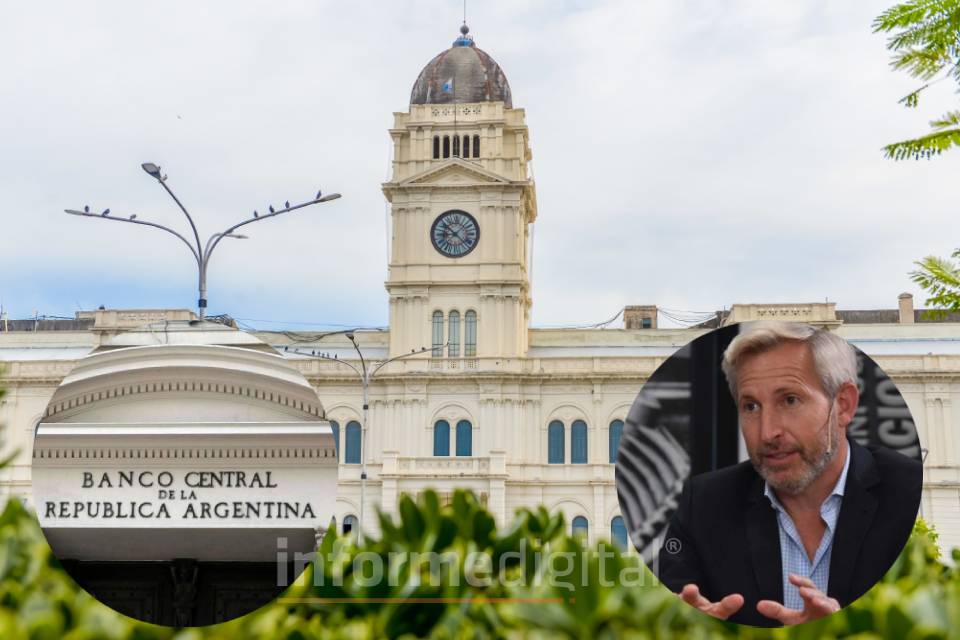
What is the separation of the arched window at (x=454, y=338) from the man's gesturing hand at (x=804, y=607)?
40.3 meters

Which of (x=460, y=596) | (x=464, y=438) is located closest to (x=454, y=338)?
(x=464, y=438)

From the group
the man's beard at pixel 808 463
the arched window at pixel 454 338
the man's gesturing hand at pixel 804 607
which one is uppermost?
the arched window at pixel 454 338

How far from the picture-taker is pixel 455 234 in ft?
147

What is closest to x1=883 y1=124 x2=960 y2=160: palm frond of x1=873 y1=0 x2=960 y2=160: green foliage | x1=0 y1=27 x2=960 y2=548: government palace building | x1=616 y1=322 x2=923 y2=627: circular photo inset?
x1=873 y1=0 x2=960 y2=160: green foliage

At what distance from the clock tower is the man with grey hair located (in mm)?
39606

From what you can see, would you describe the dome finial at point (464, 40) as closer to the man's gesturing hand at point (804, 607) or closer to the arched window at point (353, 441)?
the arched window at point (353, 441)

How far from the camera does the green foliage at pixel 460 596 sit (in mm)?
3012

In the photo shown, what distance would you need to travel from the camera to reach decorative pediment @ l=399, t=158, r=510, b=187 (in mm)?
44500

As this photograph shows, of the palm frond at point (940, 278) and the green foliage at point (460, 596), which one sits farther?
the palm frond at point (940, 278)

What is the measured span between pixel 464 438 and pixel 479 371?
2540 mm

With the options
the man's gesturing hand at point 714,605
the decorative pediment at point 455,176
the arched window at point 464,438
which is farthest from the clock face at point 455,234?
the man's gesturing hand at point 714,605

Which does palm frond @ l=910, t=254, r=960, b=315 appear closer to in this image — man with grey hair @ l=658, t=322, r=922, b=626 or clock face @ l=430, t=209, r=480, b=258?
man with grey hair @ l=658, t=322, r=922, b=626

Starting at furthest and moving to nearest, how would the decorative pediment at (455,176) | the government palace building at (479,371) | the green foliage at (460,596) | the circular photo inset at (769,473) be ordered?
1. the decorative pediment at (455,176)
2. the government palace building at (479,371)
3. the circular photo inset at (769,473)
4. the green foliage at (460,596)

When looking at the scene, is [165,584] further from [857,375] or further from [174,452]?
[857,375]
